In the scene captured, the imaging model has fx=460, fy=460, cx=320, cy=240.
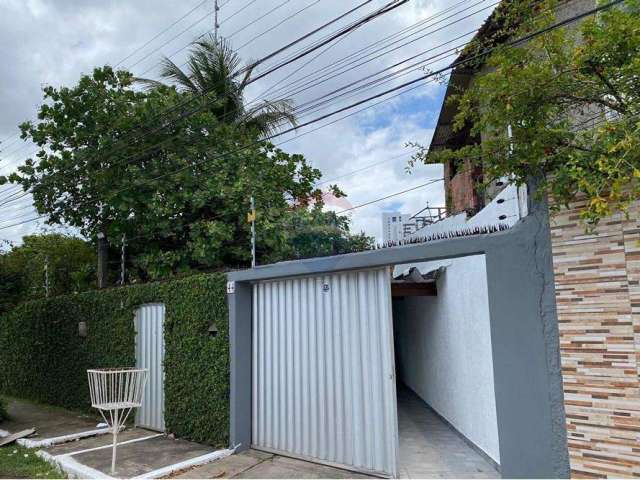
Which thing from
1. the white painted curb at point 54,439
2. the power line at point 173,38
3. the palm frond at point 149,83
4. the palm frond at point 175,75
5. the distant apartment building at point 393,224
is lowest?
the white painted curb at point 54,439

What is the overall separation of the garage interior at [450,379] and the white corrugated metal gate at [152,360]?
12.0 ft

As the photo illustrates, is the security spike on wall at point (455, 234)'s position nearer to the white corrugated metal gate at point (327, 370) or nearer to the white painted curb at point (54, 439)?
the white corrugated metal gate at point (327, 370)

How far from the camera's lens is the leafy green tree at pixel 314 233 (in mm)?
9453

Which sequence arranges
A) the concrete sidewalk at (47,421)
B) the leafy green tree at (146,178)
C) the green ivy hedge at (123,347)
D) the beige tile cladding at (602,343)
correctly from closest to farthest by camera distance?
the beige tile cladding at (602,343) → the green ivy hedge at (123,347) → the concrete sidewalk at (47,421) → the leafy green tree at (146,178)

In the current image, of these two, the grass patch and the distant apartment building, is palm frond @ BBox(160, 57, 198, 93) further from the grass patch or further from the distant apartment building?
the grass patch

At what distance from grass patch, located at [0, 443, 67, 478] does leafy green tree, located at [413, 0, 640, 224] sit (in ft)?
18.6

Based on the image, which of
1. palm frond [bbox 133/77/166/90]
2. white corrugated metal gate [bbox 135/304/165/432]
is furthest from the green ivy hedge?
palm frond [bbox 133/77/166/90]

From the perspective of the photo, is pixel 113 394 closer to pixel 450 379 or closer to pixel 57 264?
pixel 450 379

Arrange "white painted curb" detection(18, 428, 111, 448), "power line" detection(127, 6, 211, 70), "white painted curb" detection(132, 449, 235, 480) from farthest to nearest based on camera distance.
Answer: "power line" detection(127, 6, 211, 70) < "white painted curb" detection(18, 428, 111, 448) < "white painted curb" detection(132, 449, 235, 480)

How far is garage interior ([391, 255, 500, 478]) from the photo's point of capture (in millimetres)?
4863

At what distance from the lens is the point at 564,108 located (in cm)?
358

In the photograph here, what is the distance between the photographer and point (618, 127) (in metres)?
2.88

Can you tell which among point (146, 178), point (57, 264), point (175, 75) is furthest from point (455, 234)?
point (57, 264)

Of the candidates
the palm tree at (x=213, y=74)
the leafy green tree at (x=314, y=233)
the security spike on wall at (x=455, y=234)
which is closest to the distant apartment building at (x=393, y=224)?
the leafy green tree at (x=314, y=233)
